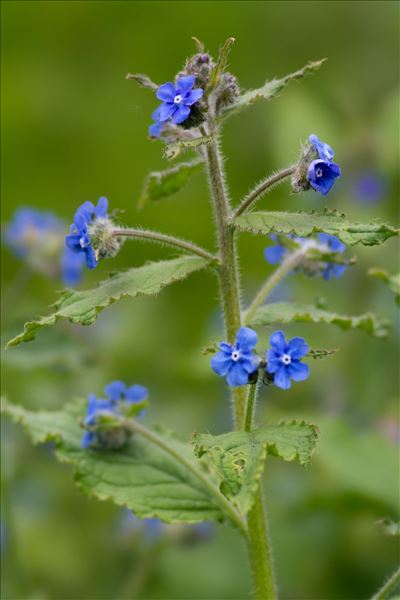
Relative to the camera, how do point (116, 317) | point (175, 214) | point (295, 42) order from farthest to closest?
point (295, 42) < point (175, 214) < point (116, 317)

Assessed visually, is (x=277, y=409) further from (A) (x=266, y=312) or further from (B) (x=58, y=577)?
(A) (x=266, y=312)

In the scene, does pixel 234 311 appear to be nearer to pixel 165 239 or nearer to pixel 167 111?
pixel 165 239

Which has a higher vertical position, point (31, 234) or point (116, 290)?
point (31, 234)

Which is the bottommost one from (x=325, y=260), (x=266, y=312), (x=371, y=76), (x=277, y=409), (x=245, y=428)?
(x=245, y=428)

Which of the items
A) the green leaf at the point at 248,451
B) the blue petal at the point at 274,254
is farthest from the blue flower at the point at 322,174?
the blue petal at the point at 274,254

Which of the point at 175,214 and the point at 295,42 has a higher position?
the point at 295,42

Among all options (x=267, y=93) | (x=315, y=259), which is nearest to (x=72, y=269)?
(x=315, y=259)

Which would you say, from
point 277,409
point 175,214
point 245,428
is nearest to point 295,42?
point 175,214

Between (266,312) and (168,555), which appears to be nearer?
(266,312)
